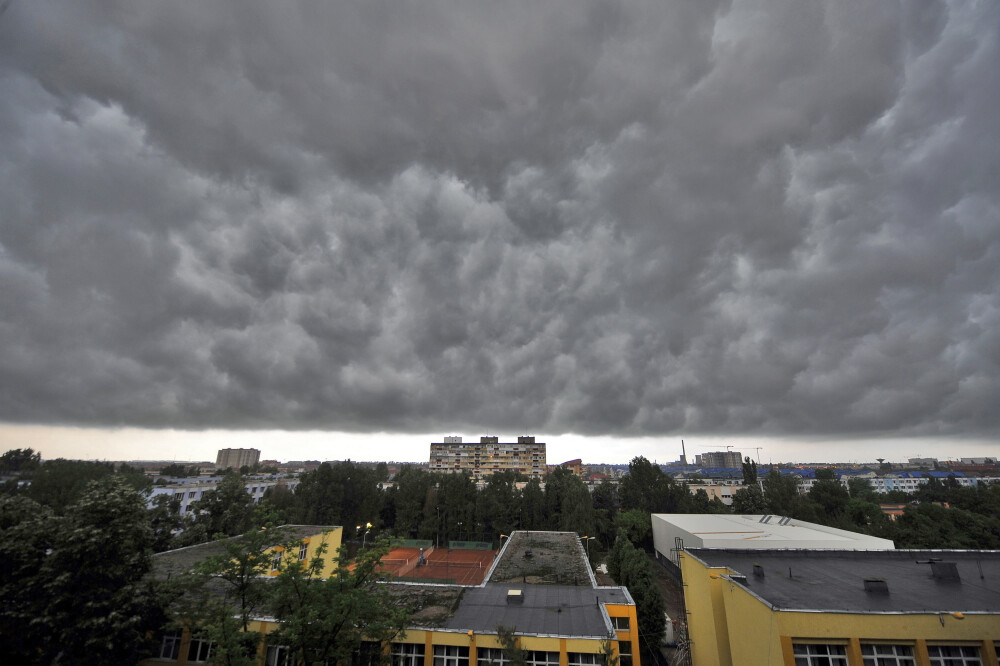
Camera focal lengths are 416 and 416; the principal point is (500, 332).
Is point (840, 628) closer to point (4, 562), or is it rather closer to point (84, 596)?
point (84, 596)

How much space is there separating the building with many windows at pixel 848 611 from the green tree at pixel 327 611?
12.3 m

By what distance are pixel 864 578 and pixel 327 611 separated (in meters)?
19.0

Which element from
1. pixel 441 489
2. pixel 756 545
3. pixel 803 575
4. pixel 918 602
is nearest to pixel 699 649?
pixel 803 575

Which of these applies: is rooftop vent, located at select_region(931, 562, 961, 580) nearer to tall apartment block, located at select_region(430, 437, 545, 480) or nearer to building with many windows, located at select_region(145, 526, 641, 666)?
building with many windows, located at select_region(145, 526, 641, 666)

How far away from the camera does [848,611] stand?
12.8 metres

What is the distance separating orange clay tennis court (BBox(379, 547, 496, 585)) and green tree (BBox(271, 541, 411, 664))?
27.4 m

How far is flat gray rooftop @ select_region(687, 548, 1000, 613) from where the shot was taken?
13.9 metres

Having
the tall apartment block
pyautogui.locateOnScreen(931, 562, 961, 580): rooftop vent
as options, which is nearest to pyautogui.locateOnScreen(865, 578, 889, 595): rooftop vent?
pyautogui.locateOnScreen(931, 562, 961, 580): rooftop vent

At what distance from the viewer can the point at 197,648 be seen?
17641mm

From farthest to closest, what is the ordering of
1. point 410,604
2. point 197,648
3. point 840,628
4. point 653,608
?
point 653,608 < point 410,604 < point 197,648 < point 840,628

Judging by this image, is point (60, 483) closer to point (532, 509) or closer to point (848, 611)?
point (532, 509)

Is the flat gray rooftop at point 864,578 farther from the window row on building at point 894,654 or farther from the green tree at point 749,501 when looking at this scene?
the green tree at point 749,501

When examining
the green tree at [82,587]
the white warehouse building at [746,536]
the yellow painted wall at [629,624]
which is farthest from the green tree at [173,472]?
the yellow painted wall at [629,624]

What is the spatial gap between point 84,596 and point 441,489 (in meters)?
49.5
